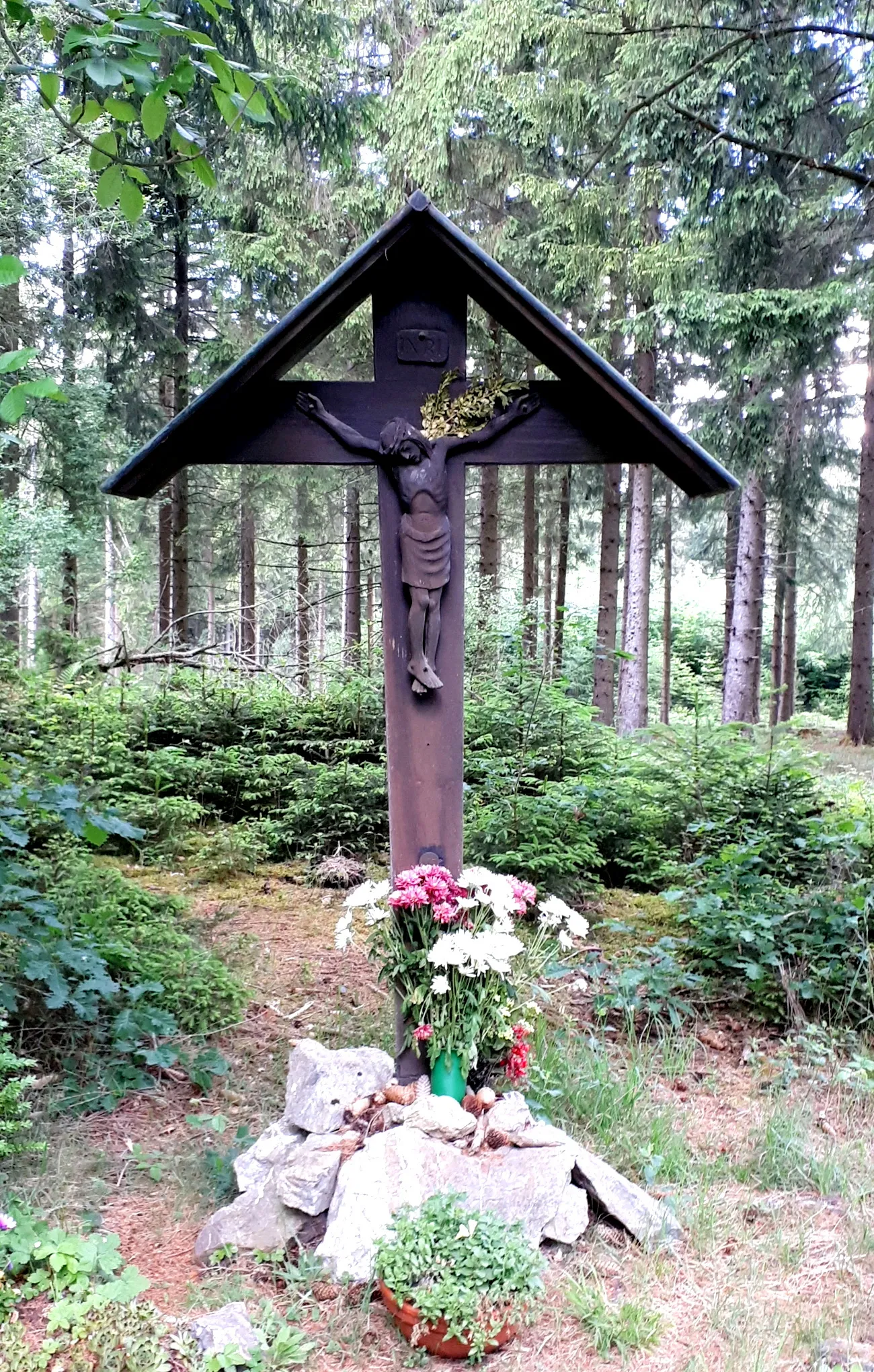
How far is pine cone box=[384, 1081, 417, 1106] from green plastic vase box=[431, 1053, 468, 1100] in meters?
0.07

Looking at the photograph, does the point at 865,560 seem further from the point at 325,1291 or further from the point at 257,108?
the point at 325,1291

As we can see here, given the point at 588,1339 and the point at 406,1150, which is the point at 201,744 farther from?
the point at 588,1339

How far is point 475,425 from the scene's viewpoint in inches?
133

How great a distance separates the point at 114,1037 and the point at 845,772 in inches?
357

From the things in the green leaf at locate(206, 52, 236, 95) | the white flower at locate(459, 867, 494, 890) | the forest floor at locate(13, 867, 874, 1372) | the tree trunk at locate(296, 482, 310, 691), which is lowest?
the forest floor at locate(13, 867, 874, 1372)

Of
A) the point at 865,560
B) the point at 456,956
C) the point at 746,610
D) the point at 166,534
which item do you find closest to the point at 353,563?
the point at 166,534

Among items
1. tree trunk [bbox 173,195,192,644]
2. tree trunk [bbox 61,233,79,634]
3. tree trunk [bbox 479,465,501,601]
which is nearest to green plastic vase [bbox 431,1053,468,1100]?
tree trunk [bbox 61,233,79,634]

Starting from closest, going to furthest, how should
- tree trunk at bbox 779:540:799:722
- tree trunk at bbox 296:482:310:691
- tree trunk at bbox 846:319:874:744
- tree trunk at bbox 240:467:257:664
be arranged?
tree trunk at bbox 296:482:310:691 → tree trunk at bbox 846:319:874:744 → tree trunk at bbox 240:467:257:664 → tree trunk at bbox 779:540:799:722

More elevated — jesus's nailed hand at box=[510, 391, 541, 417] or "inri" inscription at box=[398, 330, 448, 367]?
"inri" inscription at box=[398, 330, 448, 367]

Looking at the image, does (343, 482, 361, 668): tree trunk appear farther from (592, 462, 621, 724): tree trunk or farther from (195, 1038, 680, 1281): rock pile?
(195, 1038, 680, 1281): rock pile

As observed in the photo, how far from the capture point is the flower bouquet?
120 inches

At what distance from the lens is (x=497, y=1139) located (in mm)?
2986

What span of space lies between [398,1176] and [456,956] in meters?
0.64

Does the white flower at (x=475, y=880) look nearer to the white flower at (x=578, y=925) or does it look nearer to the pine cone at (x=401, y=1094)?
the white flower at (x=578, y=925)
